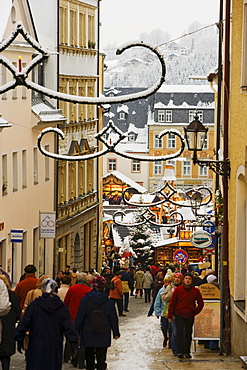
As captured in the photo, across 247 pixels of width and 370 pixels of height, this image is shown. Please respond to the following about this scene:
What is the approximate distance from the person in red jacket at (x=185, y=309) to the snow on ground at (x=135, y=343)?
0.57m

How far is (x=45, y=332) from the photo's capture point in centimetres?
1087

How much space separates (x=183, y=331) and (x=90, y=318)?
326 centimetres

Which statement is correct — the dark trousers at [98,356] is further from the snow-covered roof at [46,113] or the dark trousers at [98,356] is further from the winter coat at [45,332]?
the snow-covered roof at [46,113]

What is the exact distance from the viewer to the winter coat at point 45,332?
10836 millimetres

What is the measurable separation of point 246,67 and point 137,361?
4.71 meters

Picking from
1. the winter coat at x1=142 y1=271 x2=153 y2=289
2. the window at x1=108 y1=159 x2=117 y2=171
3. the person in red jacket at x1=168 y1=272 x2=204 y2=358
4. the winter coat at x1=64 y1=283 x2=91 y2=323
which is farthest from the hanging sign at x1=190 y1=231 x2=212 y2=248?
the window at x1=108 y1=159 x2=117 y2=171

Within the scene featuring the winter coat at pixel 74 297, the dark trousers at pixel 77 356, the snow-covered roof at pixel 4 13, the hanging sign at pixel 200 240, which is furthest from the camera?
the snow-covered roof at pixel 4 13

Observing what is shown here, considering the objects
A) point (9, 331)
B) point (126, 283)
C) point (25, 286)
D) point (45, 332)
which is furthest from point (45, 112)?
point (45, 332)

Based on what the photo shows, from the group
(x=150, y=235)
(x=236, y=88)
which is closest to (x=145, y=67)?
(x=150, y=235)

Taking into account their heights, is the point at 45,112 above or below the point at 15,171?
above

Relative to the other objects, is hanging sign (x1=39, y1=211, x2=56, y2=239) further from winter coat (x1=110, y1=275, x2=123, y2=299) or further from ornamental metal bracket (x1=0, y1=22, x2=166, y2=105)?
ornamental metal bracket (x1=0, y1=22, x2=166, y2=105)

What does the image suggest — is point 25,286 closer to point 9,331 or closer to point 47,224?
point 9,331

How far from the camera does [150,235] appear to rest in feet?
211

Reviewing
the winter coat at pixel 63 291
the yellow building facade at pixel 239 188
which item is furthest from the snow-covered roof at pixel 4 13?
the winter coat at pixel 63 291
